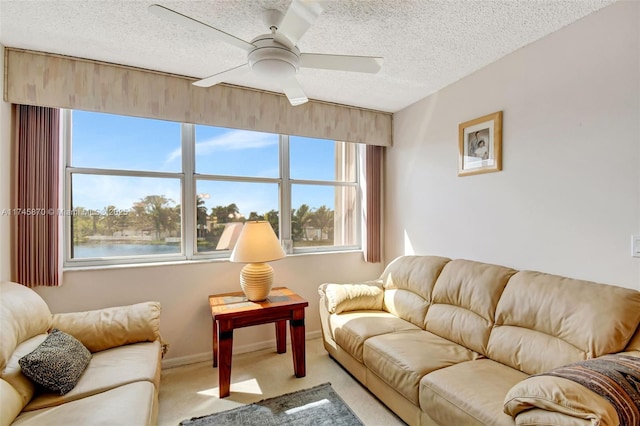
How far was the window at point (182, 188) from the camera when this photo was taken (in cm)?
257

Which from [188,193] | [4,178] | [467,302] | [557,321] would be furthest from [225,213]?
[557,321]

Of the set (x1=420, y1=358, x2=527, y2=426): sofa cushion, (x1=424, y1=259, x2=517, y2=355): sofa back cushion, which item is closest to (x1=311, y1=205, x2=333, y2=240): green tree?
(x1=424, y1=259, x2=517, y2=355): sofa back cushion

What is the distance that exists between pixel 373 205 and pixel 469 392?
7.69 ft

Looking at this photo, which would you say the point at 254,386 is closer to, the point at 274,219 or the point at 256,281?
the point at 256,281

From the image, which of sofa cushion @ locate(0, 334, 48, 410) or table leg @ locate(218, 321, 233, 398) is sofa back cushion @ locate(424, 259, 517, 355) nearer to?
table leg @ locate(218, 321, 233, 398)

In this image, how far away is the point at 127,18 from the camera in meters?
1.87

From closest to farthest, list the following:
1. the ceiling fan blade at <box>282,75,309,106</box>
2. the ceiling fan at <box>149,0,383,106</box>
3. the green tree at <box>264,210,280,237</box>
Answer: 1. the ceiling fan at <box>149,0,383,106</box>
2. the ceiling fan blade at <box>282,75,309,106</box>
3. the green tree at <box>264,210,280,237</box>

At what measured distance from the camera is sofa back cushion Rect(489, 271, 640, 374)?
1526 millimetres

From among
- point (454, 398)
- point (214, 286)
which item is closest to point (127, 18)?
point (214, 286)

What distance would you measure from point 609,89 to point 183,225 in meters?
3.26

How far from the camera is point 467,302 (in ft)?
7.27

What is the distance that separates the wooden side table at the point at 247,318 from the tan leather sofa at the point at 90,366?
0.43m

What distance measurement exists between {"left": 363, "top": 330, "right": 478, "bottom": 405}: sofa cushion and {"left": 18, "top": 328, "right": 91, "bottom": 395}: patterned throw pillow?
172cm

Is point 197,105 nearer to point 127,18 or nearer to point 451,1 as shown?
point 127,18
